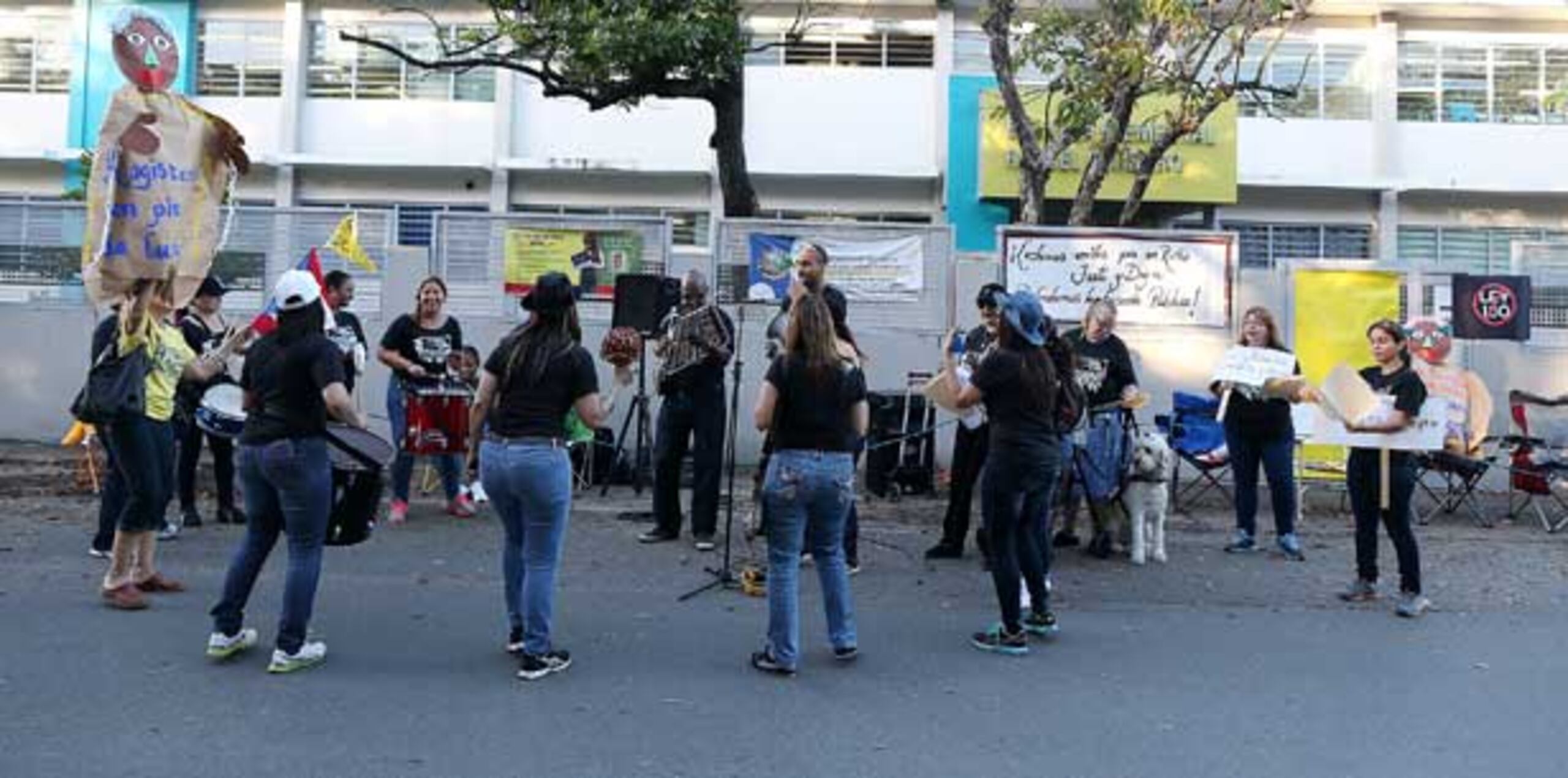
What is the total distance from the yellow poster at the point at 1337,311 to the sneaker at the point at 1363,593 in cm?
457

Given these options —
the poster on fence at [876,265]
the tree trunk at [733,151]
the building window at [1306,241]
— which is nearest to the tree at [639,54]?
the tree trunk at [733,151]

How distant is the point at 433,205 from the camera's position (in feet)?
80.0

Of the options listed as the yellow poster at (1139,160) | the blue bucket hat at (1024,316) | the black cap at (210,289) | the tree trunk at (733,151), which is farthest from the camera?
the yellow poster at (1139,160)

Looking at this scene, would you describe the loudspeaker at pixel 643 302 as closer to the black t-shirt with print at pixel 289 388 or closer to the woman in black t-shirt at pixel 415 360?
the woman in black t-shirt at pixel 415 360

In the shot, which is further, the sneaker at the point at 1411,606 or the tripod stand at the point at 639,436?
the tripod stand at the point at 639,436

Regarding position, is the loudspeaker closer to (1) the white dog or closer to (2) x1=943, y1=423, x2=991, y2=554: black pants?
(2) x1=943, y1=423, x2=991, y2=554: black pants

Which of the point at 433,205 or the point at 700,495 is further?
the point at 433,205

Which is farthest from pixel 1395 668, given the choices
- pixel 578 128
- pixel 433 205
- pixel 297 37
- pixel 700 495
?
pixel 297 37

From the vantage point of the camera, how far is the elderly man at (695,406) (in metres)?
8.02

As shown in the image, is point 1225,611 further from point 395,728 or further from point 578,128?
point 578,128

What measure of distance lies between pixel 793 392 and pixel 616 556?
298 centimetres

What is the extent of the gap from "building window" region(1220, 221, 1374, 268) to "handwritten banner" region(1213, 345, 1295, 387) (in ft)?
56.6

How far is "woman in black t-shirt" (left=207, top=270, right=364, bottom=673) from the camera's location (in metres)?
5.20

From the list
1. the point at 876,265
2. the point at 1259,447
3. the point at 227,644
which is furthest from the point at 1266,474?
the point at 227,644
